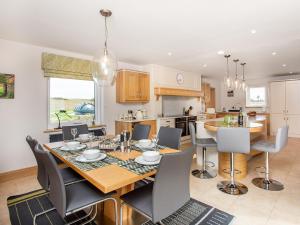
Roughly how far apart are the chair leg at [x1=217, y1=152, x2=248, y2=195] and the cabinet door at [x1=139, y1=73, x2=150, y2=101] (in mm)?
2914

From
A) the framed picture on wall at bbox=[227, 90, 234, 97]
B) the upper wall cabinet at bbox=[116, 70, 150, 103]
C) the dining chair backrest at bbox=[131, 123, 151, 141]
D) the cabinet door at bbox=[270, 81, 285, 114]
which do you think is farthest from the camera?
the framed picture on wall at bbox=[227, 90, 234, 97]

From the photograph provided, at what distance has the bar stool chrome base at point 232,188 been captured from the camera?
2.53 meters

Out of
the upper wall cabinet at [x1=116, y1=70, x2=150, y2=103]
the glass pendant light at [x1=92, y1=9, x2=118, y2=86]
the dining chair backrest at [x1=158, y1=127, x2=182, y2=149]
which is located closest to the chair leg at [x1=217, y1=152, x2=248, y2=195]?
the dining chair backrest at [x1=158, y1=127, x2=182, y2=149]

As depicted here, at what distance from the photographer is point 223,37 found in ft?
10.2

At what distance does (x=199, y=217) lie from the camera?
2.00 metres

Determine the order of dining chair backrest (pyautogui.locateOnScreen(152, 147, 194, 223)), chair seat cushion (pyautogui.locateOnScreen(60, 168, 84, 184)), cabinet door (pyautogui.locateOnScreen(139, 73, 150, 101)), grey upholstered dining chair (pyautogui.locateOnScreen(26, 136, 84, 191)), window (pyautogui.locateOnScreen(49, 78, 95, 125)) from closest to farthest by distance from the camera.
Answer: dining chair backrest (pyautogui.locateOnScreen(152, 147, 194, 223)) → grey upholstered dining chair (pyautogui.locateOnScreen(26, 136, 84, 191)) → chair seat cushion (pyautogui.locateOnScreen(60, 168, 84, 184)) → window (pyautogui.locateOnScreen(49, 78, 95, 125)) → cabinet door (pyautogui.locateOnScreen(139, 73, 150, 101))

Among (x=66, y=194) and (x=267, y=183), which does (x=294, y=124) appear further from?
(x=66, y=194)

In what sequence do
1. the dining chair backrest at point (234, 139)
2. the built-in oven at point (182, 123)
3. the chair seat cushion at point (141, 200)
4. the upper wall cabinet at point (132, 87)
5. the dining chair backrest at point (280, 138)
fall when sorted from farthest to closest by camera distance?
the built-in oven at point (182, 123), the upper wall cabinet at point (132, 87), the dining chair backrest at point (280, 138), the dining chair backrest at point (234, 139), the chair seat cushion at point (141, 200)

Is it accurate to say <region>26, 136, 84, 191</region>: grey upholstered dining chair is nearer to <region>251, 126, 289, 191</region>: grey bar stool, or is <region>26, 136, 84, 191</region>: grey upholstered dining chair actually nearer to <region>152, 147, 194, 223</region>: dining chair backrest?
<region>152, 147, 194, 223</region>: dining chair backrest

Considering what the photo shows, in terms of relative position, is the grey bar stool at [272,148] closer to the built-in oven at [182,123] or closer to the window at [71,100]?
the built-in oven at [182,123]

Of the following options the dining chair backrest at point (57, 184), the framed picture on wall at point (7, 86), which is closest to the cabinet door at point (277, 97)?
the dining chair backrest at point (57, 184)

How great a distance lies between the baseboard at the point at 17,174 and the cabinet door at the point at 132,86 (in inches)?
97.8

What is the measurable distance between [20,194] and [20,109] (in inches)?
59.0

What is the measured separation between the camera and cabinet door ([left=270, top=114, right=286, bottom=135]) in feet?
21.9
